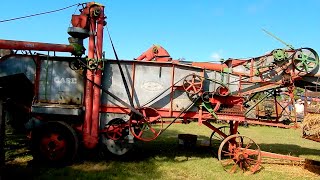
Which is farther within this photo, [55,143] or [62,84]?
[62,84]

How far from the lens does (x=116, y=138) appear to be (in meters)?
9.91

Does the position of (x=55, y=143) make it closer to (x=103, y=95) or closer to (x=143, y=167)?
(x=103, y=95)

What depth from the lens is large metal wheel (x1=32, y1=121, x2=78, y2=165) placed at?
9.46 m

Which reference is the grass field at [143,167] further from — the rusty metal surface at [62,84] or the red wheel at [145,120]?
the rusty metal surface at [62,84]

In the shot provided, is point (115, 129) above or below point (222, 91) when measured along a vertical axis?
below

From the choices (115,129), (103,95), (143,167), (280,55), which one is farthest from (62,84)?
(280,55)

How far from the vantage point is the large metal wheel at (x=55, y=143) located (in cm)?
946

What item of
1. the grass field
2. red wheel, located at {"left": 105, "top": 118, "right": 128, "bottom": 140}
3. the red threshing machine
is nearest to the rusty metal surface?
the red threshing machine

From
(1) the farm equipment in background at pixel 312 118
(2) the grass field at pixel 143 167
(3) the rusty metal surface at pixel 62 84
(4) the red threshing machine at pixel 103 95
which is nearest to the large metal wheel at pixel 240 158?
(4) the red threshing machine at pixel 103 95

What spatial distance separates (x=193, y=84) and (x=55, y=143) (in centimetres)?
454

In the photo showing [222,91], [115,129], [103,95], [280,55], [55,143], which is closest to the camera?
[55,143]

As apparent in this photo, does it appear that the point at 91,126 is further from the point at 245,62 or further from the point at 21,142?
the point at 245,62

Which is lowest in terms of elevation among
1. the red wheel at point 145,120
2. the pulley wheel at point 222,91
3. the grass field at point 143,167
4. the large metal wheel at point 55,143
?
the grass field at point 143,167

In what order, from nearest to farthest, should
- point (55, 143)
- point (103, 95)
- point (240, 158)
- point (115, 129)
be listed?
1. point (55, 143)
2. point (240, 158)
3. point (115, 129)
4. point (103, 95)
